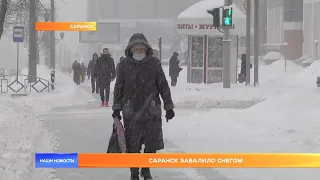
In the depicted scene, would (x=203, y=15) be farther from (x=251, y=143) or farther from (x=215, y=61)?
(x=251, y=143)

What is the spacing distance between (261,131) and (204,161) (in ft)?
14.0

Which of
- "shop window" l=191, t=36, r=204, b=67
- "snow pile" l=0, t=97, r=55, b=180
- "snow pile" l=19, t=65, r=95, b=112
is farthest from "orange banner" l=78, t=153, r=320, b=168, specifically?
"shop window" l=191, t=36, r=204, b=67

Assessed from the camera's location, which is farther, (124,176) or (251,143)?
(251,143)

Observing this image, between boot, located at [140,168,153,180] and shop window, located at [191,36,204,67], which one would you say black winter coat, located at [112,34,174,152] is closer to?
boot, located at [140,168,153,180]

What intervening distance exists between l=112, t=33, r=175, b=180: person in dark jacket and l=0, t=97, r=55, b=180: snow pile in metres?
1.26

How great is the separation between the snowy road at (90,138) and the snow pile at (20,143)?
1.07ft

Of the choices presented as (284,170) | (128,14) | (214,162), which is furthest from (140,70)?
(128,14)

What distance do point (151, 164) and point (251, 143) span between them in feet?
13.4

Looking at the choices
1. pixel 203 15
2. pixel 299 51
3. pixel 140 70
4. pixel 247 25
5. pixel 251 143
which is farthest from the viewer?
pixel 299 51

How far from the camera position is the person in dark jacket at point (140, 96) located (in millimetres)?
8070

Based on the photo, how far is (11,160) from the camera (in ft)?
30.5

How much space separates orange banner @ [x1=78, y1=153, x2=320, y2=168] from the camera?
8.66 meters

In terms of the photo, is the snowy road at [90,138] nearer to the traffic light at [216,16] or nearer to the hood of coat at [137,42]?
the hood of coat at [137,42]

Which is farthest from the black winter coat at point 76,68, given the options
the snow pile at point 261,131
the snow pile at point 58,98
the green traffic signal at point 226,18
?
the snow pile at point 261,131
